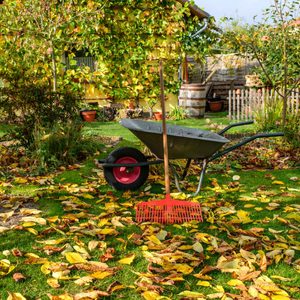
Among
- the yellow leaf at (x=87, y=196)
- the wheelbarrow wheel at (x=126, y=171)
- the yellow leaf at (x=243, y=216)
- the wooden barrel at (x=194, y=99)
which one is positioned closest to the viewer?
the yellow leaf at (x=243, y=216)

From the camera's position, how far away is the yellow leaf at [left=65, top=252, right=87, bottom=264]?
290cm

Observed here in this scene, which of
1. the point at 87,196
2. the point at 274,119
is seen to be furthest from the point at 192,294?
the point at 274,119

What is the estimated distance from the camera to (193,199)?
4371 millimetres

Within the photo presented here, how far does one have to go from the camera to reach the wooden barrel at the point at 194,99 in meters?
12.3

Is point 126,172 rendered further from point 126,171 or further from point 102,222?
point 102,222

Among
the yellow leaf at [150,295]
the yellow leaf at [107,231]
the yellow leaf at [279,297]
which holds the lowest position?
the yellow leaf at [279,297]

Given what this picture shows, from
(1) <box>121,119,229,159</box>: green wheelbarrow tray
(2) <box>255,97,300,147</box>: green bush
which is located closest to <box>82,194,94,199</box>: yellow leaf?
(1) <box>121,119,229,159</box>: green wheelbarrow tray

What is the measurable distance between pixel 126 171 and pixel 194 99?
8.01 m

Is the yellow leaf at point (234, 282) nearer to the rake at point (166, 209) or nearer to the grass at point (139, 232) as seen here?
the grass at point (139, 232)

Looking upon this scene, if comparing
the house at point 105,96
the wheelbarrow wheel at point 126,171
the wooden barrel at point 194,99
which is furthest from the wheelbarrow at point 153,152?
the house at point 105,96

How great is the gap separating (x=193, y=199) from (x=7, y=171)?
2356 millimetres

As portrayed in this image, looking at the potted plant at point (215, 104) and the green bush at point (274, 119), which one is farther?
the potted plant at point (215, 104)

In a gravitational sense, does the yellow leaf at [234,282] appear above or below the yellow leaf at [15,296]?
below

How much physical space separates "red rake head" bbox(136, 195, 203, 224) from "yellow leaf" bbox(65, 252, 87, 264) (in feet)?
2.66
